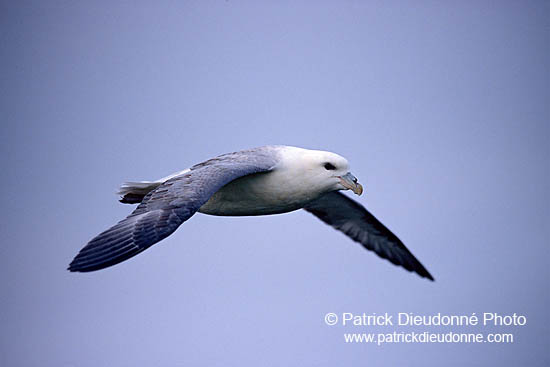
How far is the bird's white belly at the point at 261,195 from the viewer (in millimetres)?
9039

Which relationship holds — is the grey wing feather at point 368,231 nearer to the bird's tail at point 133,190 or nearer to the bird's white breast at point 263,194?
the bird's white breast at point 263,194

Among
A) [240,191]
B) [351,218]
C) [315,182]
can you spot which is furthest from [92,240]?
[351,218]

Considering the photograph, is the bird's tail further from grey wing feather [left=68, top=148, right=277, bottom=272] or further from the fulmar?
grey wing feather [left=68, top=148, right=277, bottom=272]

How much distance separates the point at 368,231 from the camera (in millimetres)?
12141

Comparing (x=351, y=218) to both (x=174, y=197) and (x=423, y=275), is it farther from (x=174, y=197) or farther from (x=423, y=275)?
(x=174, y=197)

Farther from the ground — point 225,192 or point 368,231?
point 368,231

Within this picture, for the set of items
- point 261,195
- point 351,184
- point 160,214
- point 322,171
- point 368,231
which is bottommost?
point 160,214

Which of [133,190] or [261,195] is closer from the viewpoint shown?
[261,195]

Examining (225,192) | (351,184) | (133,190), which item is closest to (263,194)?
(225,192)

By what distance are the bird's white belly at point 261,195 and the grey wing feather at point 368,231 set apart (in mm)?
2595

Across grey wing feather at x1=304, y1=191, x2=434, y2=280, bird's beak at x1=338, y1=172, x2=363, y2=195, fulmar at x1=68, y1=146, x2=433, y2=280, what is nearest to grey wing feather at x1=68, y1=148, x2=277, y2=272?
fulmar at x1=68, y1=146, x2=433, y2=280

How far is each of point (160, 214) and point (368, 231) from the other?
5243 mm

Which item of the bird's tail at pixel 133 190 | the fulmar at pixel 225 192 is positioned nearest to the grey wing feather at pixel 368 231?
the fulmar at pixel 225 192

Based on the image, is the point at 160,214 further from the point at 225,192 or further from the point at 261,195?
the point at 261,195
